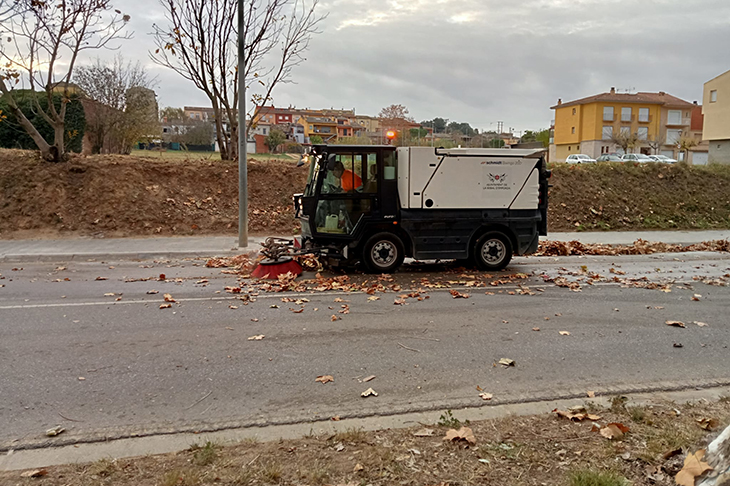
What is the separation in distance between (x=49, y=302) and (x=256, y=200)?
10.2m

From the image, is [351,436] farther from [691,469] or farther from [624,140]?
[624,140]

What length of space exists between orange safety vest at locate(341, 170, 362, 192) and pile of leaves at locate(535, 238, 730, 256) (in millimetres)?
5716

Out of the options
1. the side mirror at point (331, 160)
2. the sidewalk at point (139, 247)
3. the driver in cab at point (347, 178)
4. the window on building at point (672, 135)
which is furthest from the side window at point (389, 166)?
the window on building at point (672, 135)

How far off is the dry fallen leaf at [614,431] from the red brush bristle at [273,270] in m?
6.64

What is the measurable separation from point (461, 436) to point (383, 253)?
6.67m

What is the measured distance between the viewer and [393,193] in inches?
399

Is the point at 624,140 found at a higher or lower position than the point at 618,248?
higher

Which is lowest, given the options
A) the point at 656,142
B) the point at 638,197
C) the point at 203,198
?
the point at 203,198

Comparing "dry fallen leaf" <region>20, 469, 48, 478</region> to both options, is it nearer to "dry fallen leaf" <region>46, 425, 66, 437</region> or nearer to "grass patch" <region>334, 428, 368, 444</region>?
"dry fallen leaf" <region>46, 425, 66, 437</region>

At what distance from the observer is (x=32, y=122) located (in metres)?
21.7

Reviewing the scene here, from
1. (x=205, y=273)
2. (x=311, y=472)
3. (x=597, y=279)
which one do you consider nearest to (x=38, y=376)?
(x=311, y=472)

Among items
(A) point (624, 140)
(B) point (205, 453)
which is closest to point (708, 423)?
(B) point (205, 453)

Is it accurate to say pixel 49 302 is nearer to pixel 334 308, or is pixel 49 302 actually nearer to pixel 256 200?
pixel 334 308

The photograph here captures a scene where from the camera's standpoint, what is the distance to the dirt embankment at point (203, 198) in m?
15.7
